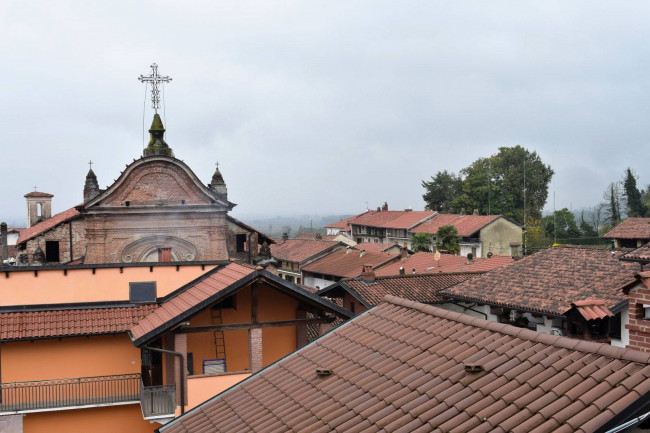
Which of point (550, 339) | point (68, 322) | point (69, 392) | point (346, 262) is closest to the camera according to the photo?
point (550, 339)

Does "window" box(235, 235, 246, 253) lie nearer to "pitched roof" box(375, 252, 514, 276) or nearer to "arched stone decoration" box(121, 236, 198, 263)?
"arched stone decoration" box(121, 236, 198, 263)

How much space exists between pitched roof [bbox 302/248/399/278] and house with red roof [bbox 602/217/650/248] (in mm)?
19153

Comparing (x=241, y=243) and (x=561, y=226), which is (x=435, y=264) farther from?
(x=561, y=226)

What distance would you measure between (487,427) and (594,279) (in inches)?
721

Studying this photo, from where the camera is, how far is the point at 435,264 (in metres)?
46.7

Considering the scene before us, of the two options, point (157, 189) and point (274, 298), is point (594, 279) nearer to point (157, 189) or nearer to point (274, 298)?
point (274, 298)

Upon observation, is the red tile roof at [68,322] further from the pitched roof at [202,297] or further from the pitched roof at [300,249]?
the pitched roof at [300,249]

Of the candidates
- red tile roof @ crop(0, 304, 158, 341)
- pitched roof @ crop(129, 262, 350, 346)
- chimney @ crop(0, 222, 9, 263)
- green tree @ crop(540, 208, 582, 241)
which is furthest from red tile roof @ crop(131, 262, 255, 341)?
green tree @ crop(540, 208, 582, 241)

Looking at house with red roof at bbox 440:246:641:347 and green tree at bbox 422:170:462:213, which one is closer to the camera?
house with red roof at bbox 440:246:641:347

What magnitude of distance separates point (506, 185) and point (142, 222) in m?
72.0

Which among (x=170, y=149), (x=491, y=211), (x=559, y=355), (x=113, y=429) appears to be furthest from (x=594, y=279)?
(x=491, y=211)

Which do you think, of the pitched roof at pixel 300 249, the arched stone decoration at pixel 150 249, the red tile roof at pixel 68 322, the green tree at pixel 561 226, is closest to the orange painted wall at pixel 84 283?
the red tile roof at pixel 68 322

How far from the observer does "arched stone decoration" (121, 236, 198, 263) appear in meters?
32.0

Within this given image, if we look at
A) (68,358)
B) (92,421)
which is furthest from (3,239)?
(92,421)
